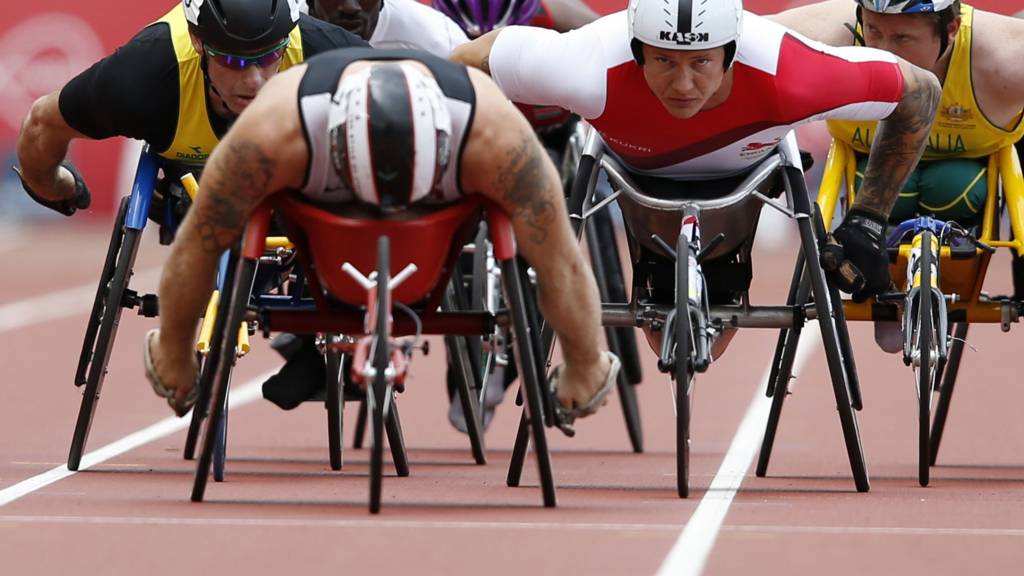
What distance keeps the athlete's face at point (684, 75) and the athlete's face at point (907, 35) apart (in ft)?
4.69

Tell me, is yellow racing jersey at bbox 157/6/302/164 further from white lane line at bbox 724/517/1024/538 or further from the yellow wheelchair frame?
white lane line at bbox 724/517/1024/538

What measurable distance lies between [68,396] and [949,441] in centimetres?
550

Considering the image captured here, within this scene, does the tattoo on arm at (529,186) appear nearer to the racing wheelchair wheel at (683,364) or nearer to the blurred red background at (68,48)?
the racing wheelchair wheel at (683,364)

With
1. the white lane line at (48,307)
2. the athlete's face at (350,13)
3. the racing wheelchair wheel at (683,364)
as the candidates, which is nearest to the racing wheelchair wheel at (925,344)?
the racing wheelchair wheel at (683,364)

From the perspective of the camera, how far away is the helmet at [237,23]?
9.36m

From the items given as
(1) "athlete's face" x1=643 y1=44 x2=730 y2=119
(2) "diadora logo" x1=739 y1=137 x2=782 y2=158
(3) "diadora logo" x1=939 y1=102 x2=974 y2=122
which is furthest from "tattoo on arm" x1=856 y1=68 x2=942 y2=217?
(1) "athlete's face" x1=643 y1=44 x2=730 y2=119

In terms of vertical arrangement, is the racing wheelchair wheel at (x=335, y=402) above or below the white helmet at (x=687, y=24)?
below

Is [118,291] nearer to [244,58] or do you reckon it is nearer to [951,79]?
[244,58]

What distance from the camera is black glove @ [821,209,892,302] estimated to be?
32.2 ft

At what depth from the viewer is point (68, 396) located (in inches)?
590

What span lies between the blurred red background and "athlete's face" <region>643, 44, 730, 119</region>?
1662cm

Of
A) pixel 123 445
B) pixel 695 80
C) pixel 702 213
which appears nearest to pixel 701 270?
pixel 702 213

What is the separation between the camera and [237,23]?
9352 millimetres

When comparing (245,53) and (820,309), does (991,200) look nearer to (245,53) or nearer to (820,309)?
(820,309)
